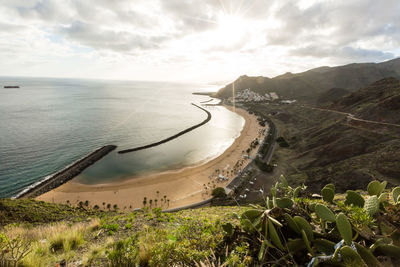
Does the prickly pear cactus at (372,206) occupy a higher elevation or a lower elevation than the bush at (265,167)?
higher

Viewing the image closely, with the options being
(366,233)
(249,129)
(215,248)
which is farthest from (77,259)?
(249,129)

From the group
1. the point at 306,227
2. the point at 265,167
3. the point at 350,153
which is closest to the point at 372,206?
the point at 306,227

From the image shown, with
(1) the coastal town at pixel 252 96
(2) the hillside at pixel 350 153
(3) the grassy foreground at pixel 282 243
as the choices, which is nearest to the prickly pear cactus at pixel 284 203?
(3) the grassy foreground at pixel 282 243

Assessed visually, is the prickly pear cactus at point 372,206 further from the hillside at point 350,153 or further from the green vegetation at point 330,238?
the hillside at point 350,153

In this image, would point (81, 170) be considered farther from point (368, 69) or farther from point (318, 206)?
point (368, 69)

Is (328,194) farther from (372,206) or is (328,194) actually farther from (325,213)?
(325,213)
